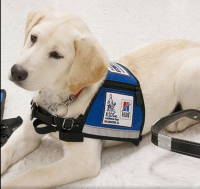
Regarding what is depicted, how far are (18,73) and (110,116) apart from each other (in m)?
0.63

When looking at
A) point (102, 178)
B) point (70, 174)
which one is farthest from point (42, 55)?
point (102, 178)

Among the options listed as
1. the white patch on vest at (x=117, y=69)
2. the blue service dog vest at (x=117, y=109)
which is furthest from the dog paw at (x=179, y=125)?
the white patch on vest at (x=117, y=69)

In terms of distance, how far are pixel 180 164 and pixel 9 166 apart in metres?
1.10

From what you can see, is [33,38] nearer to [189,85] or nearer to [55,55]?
[55,55]

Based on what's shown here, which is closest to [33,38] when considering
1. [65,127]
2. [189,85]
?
[65,127]

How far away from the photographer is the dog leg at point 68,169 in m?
1.53

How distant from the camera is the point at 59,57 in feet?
4.85

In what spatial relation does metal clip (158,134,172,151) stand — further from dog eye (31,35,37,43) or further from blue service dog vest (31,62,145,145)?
dog eye (31,35,37,43)

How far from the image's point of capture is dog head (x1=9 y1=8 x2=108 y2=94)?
142cm

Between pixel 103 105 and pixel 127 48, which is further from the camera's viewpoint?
pixel 127 48

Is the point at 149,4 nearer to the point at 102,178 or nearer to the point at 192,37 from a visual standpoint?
the point at 192,37

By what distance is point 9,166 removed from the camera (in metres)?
1.72

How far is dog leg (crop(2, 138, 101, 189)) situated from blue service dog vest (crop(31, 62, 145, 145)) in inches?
2.3

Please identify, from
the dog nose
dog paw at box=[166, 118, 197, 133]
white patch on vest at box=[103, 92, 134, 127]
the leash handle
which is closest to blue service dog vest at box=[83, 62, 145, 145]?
white patch on vest at box=[103, 92, 134, 127]
